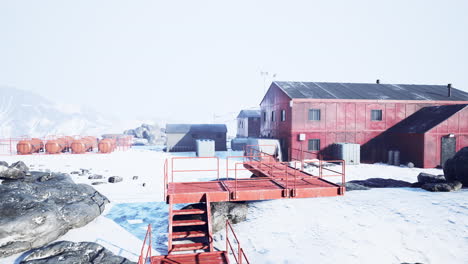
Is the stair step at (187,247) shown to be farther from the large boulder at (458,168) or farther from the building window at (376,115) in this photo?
the building window at (376,115)

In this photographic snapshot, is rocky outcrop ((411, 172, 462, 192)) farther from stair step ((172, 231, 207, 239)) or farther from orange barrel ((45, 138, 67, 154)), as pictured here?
orange barrel ((45, 138, 67, 154))

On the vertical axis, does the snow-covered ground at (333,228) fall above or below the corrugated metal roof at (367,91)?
below

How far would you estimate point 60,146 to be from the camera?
98.2ft

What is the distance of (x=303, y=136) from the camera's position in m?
23.9

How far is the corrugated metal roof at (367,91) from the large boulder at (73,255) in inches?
769

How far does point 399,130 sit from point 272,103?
477 inches

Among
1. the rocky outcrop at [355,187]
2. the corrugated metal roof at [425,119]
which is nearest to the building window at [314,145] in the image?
the corrugated metal roof at [425,119]

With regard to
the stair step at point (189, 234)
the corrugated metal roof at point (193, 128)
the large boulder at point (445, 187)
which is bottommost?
the stair step at point (189, 234)

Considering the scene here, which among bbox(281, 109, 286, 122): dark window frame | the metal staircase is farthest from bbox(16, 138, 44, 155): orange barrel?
the metal staircase

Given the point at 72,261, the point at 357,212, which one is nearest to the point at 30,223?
the point at 72,261

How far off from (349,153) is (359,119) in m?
3.80

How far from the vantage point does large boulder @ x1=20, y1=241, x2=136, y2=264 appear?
7527 mm

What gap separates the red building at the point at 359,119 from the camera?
74.4ft

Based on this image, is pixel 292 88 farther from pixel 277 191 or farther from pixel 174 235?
pixel 174 235
